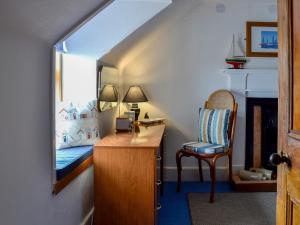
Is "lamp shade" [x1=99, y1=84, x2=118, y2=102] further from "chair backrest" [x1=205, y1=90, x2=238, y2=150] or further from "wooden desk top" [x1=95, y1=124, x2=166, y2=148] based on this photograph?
"chair backrest" [x1=205, y1=90, x2=238, y2=150]

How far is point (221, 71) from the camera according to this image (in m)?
3.48

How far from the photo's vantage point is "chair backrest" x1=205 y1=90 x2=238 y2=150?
3.10 meters

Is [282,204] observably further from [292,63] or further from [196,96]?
[196,96]

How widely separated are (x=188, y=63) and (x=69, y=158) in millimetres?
2153

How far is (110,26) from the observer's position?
2.25 m

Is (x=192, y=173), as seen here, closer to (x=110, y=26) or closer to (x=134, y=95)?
(x=134, y=95)

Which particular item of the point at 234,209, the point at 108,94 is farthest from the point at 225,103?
the point at 108,94

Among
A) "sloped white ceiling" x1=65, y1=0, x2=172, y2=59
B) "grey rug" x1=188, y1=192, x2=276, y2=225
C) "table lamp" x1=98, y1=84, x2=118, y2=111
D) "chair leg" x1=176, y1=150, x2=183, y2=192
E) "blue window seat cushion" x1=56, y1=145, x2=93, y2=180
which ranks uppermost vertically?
"sloped white ceiling" x1=65, y1=0, x2=172, y2=59

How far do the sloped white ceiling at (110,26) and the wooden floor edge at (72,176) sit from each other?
87 centimetres

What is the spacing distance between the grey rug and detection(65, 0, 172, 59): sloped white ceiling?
5.52 ft

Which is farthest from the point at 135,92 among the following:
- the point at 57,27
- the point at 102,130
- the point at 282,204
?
the point at 282,204

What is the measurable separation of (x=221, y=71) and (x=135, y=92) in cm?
109

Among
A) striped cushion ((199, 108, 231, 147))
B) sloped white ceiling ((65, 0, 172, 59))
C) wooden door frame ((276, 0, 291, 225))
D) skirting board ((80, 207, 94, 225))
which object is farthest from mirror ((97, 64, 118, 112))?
wooden door frame ((276, 0, 291, 225))

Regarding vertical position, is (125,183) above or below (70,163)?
below
